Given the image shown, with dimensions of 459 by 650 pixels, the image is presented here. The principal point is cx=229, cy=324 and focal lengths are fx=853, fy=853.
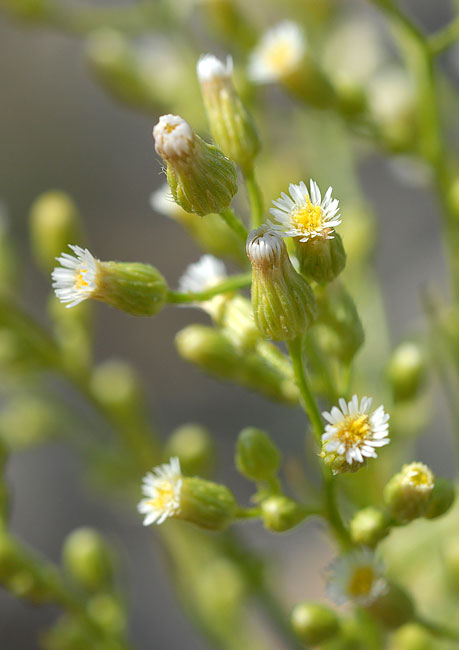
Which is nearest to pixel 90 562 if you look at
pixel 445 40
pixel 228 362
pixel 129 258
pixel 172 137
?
pixel 228 362

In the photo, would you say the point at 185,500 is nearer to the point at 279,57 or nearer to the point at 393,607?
the point at 393,607

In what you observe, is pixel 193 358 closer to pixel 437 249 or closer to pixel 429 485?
pixel 429 485

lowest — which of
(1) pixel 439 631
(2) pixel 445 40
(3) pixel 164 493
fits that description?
(1) pixel 439 631

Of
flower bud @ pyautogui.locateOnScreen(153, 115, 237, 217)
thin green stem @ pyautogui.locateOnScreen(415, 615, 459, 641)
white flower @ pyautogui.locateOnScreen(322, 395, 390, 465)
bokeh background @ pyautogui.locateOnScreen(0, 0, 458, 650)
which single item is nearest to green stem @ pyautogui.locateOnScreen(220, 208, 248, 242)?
flower bud @ pyautogui.locateOnScreen(153, 115, 237, 217)

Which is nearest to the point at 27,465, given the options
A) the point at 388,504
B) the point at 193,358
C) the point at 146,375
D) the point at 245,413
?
the point at 146,375

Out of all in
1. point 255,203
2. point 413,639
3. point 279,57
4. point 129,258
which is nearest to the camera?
point 255,203

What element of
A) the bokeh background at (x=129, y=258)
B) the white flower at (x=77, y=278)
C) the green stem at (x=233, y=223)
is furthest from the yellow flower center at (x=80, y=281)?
the bokeh background at (x=129, y=258)
